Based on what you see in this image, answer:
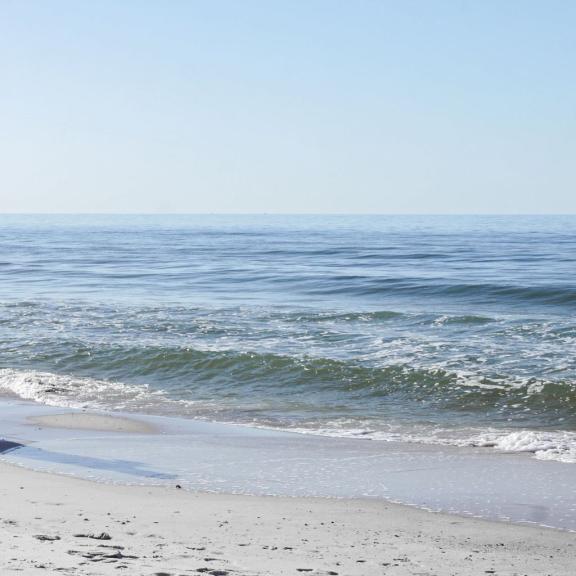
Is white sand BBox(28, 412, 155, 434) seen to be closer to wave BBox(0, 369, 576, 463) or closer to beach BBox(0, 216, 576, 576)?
beach BBox(0, 216, 576, 576)

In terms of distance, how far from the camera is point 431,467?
9.05 m

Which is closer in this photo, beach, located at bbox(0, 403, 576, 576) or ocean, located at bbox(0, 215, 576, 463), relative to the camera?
beach, located at bbox(0, 403, 576, 576)

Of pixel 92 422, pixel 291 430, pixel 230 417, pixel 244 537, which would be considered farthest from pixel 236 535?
pixel 230 417

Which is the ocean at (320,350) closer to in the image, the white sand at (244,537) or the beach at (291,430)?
the beach at (291,430)

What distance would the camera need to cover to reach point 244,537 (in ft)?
20.5

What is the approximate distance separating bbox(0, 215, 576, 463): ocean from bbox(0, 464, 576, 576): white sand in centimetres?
318

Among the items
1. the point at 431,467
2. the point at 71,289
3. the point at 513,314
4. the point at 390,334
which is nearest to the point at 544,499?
the point at 431,467

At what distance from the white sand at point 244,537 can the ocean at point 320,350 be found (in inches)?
125

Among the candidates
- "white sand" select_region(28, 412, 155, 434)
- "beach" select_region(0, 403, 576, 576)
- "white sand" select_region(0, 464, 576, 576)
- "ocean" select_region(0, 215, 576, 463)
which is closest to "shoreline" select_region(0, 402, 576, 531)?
"white sand" select_region(28, 412, 155, 434)

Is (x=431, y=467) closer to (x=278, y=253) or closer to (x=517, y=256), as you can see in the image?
(x=517, y=256)

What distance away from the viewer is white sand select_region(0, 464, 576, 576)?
5418mm

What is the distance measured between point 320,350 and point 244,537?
35.3 feet

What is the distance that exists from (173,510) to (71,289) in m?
23.1

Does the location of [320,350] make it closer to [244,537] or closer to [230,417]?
[230,417]
